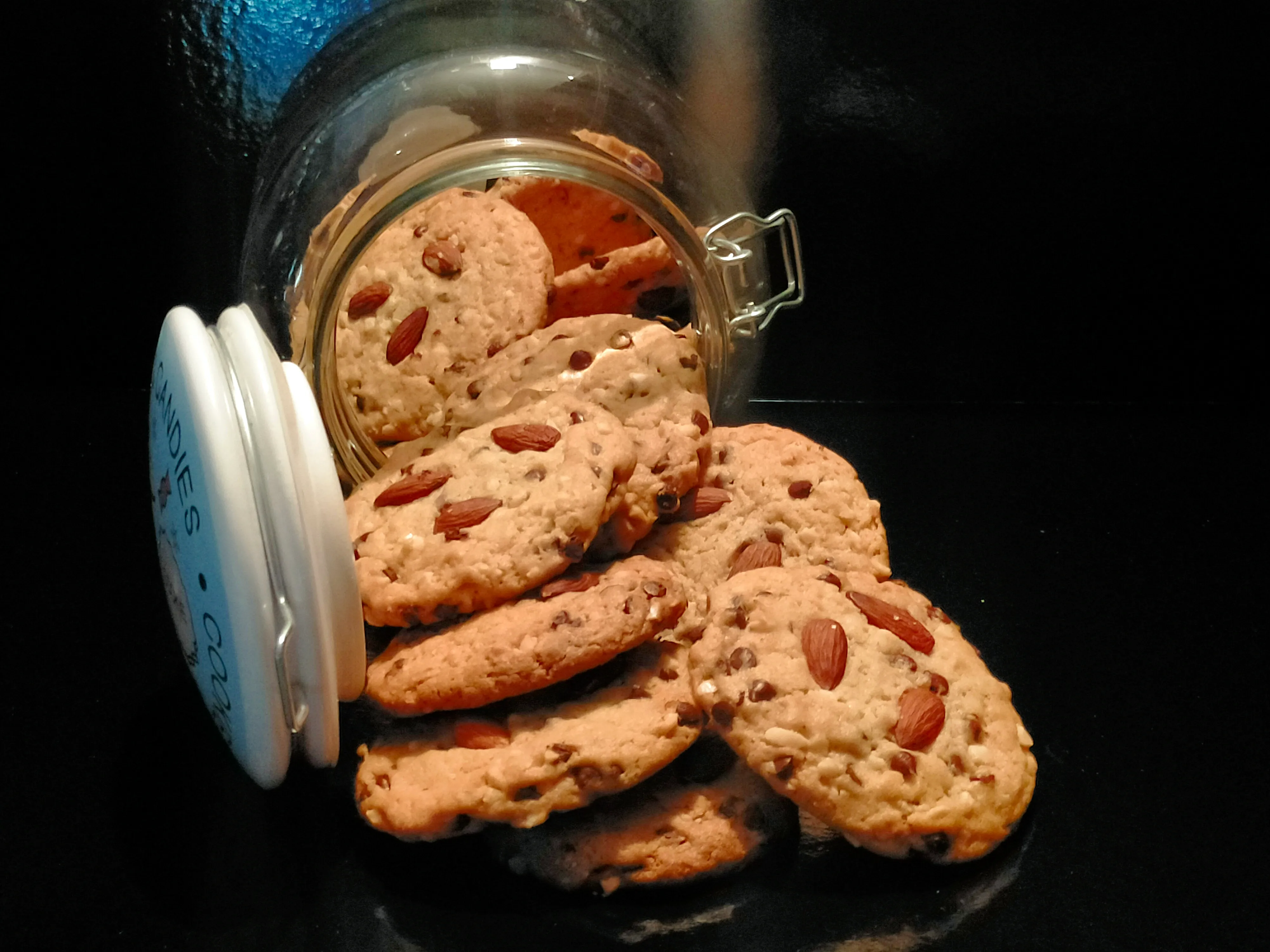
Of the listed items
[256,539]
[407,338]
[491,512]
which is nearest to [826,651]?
[491,512]

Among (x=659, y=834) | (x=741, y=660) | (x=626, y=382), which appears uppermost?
(x=626, y=382)

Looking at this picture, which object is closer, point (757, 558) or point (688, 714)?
point (688, 714)

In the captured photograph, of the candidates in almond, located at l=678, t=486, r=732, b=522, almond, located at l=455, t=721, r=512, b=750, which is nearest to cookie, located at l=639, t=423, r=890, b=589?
almond, located at l=678, t=486, r=732, b=522

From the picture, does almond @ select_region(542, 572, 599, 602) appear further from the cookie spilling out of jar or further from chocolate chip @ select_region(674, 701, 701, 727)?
chocolate chip @ select_region(674, 701, 701, 727)

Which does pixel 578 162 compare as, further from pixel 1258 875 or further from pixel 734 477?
pixel 1258 875

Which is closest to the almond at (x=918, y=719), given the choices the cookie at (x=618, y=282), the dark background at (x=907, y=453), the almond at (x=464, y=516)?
the dark background at (x=907, y=453)

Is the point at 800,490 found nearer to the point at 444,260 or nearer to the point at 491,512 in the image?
the point at 491,512

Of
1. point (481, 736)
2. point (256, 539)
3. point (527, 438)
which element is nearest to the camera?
point (256, 539)

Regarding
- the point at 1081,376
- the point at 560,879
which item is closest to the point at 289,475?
the point at 560,879
